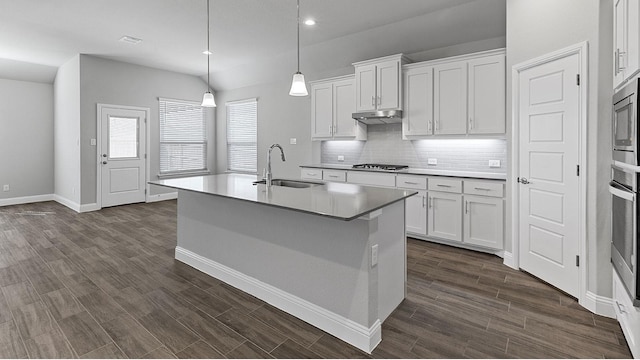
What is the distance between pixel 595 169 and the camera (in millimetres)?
2490

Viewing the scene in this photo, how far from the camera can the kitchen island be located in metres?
2.06

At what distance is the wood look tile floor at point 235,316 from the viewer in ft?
6.65

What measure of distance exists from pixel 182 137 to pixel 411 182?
18.9 feet

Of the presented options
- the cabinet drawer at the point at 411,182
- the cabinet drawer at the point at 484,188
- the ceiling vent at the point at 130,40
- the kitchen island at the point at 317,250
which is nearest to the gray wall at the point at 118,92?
the ceiling vent at the point at 130,40

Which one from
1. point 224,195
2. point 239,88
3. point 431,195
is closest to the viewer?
point 224,195

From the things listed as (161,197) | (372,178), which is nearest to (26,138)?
(161,197)

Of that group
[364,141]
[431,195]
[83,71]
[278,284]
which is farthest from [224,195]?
[83,71]

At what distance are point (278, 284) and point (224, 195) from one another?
0.81m

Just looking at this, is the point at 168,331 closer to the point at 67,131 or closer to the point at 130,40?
the point at 130,40

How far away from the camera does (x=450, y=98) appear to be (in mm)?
4184

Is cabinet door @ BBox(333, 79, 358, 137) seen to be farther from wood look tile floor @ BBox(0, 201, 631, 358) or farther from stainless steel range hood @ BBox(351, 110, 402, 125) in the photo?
wood look tile floor @ BBox(0, 201, 631, 358)

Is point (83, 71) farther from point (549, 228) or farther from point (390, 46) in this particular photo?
point (549, 228)

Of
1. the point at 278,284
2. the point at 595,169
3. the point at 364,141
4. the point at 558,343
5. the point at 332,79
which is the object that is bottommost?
the point at 558,343

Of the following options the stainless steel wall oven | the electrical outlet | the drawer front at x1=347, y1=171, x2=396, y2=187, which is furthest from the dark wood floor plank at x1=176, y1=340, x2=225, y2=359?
the drawer front at x1=347, y1=171, x2=396, y2=187
